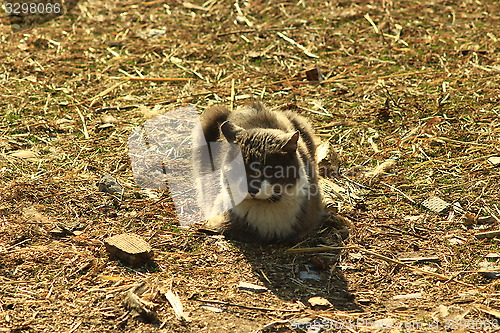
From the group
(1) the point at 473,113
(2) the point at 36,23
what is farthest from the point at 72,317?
(2) the point at 36,23

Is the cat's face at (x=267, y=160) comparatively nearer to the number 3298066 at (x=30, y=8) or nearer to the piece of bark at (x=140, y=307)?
the piece of bark at (x=140, y=307)

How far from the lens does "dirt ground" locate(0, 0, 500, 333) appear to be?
467cm

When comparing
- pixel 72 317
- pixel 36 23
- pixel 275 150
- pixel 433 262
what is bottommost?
pixel 433 262

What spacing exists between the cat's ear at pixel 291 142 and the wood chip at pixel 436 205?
1.81 metres

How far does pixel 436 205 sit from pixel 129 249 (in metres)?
3.29

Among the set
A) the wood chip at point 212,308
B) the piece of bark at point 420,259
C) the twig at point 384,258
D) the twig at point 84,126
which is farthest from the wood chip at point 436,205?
the twig at point 84,126

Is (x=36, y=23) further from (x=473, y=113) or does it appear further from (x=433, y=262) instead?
(x=433, y=262)

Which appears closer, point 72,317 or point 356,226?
point 72,317

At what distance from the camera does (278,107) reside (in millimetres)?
8266

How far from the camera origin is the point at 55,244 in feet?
17.3

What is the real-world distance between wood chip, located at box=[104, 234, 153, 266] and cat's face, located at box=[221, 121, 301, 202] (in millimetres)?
1059

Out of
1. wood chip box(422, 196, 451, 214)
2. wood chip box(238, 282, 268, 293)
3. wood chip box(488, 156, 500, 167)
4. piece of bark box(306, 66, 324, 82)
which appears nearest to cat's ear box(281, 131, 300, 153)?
wood chip box(238, 282, 268, 293)

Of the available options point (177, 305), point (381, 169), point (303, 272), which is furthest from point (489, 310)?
point (381, 169)

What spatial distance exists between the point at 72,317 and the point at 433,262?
3245 millimetres
